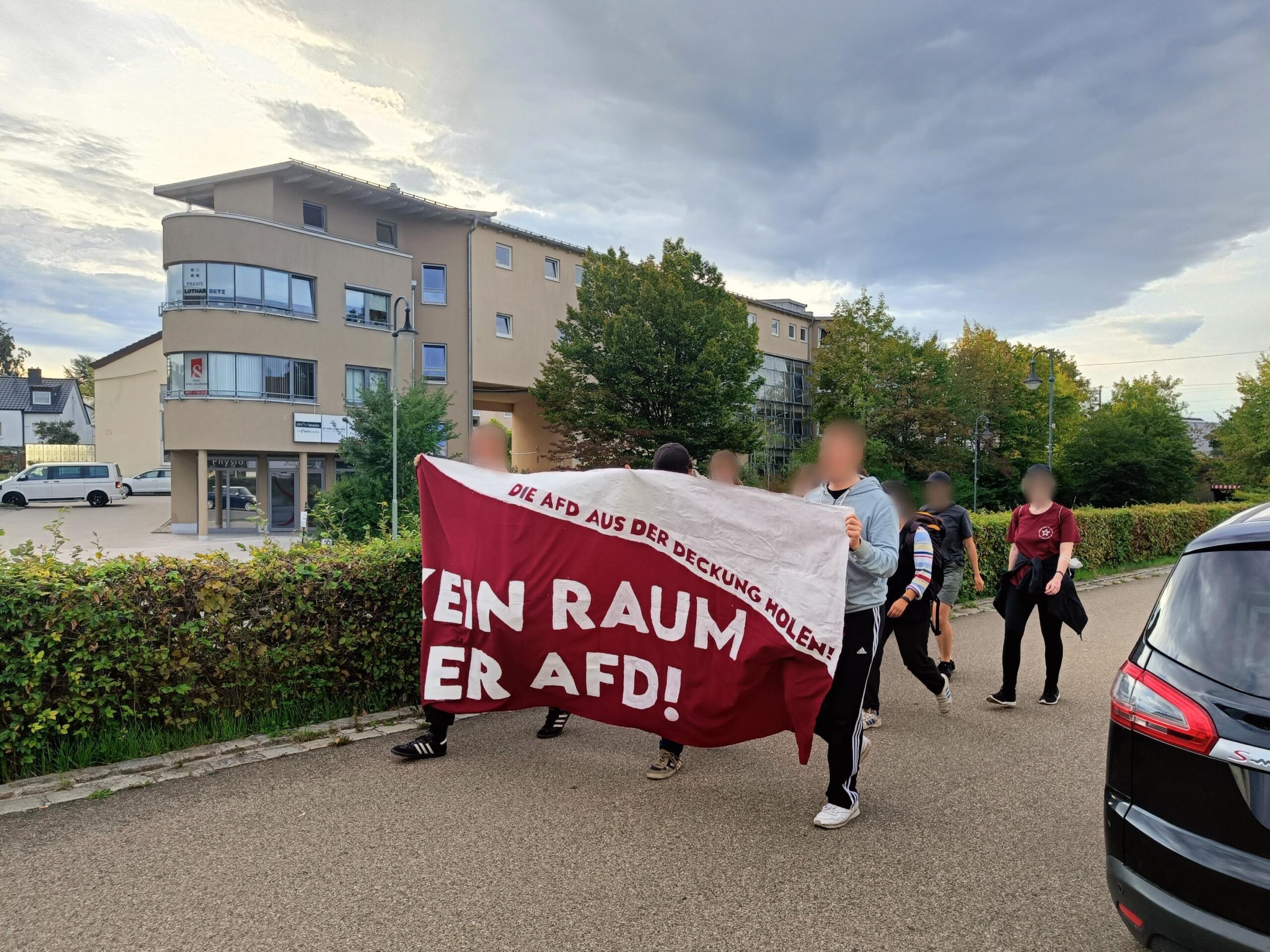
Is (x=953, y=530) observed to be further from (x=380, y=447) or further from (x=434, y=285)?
(x=434, y=285)

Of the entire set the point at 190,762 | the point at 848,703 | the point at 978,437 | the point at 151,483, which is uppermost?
the point at 978,437

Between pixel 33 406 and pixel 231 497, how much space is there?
60719 mm

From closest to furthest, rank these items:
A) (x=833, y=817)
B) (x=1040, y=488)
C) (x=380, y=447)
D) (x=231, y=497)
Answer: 1. (x=833, y=817)
2. (x=1040, y=488)
3. (x=380, y=447)
4. (x=231, y=497)

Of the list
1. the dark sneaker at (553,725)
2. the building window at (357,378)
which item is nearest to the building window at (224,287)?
the building window at (357,378)

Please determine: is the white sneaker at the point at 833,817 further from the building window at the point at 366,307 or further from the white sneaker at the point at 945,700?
the building window at the point at 366,307

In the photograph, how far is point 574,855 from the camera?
378 centimetres

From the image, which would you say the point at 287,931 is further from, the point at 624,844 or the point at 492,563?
the point at 492,563

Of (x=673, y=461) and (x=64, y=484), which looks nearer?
(x=673, y=461)

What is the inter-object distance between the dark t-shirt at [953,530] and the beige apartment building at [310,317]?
23008 mm

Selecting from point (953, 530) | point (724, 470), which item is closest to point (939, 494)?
point (953, 530)

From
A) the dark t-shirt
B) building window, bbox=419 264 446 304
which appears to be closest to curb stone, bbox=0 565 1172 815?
the dark t-shirt

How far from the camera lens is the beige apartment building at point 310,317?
3272 centimetres

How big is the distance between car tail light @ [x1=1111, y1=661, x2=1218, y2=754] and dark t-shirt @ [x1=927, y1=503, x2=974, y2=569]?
5131mm

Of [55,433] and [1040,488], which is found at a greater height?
[55,433]
